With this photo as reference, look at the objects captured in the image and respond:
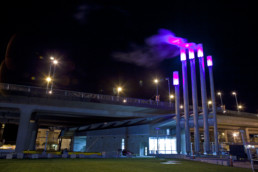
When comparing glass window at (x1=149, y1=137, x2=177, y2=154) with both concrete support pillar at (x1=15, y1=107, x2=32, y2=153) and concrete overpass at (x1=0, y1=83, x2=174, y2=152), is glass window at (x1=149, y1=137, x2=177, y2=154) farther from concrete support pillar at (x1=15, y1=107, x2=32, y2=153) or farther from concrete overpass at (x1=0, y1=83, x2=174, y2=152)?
concrete support pillar at (x1=15, y1=107, x2=32, y2=153)

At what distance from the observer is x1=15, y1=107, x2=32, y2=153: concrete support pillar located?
37031mm

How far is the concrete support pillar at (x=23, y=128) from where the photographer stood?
3703cm

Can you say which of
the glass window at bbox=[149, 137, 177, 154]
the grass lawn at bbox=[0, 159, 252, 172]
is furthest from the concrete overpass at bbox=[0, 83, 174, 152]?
the grass lawn at bbox=[0, 159, 252, 172]

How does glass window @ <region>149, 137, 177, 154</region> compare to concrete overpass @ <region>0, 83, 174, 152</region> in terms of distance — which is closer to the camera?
concrete overpass @ <region>0, 83, 174, 152</region>

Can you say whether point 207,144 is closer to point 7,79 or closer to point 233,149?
point 233,149

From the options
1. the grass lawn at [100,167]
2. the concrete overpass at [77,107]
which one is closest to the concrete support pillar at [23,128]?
the concrete overpass at [77,107]

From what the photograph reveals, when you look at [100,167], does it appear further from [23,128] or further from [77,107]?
[23,128]

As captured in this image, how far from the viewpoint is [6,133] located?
117 meters

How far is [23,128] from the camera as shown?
37562 mm

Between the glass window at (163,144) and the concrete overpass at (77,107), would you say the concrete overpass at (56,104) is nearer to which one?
the concrete overpass at (77,107)

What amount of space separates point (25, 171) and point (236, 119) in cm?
5058

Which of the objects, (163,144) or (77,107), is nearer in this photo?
(77,107)

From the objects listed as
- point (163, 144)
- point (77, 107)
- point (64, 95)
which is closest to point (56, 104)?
point (64, 95)

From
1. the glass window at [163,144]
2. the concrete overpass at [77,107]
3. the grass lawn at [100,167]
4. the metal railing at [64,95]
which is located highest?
the metal railing at [64,95]
